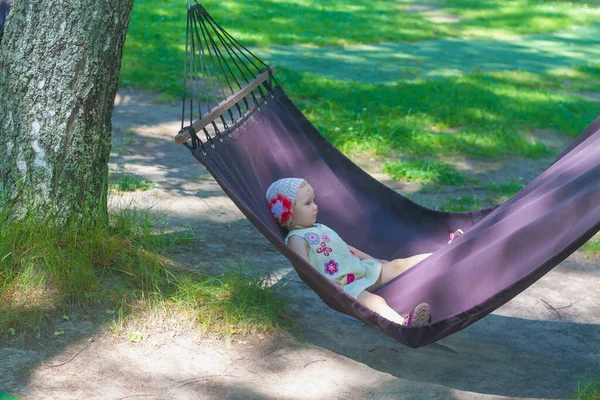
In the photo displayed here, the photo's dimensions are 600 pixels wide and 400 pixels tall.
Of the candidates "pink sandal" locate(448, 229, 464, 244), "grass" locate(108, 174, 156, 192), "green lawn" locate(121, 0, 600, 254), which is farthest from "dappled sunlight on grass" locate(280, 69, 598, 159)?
"pink sandal" locate(448, 229, 464, 244)

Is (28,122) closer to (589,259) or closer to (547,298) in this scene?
(547,298)

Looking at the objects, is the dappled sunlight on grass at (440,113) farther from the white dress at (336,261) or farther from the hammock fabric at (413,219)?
the white dress at (336,261)

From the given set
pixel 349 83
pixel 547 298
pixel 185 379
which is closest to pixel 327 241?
pixel 185 379

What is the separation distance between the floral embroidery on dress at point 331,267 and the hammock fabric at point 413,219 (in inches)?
10.7

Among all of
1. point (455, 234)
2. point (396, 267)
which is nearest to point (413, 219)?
point (455, 234)

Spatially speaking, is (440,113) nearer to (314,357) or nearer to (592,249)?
(592,249)

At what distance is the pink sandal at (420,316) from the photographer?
3.15 m

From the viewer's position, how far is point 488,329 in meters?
3.90

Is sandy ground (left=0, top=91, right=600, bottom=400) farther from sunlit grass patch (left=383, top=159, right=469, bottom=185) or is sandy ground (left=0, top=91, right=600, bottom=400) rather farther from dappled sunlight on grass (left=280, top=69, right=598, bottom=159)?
dappled sunlight on grass (left=280, top=69, right=598, bottom=159)

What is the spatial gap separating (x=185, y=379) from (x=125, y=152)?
332 cm

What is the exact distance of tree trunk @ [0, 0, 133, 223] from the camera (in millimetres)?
3537

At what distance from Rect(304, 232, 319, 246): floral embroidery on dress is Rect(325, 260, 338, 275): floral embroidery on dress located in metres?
0.11

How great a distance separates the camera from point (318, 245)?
150 inches

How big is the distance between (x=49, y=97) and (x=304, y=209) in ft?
4.11
